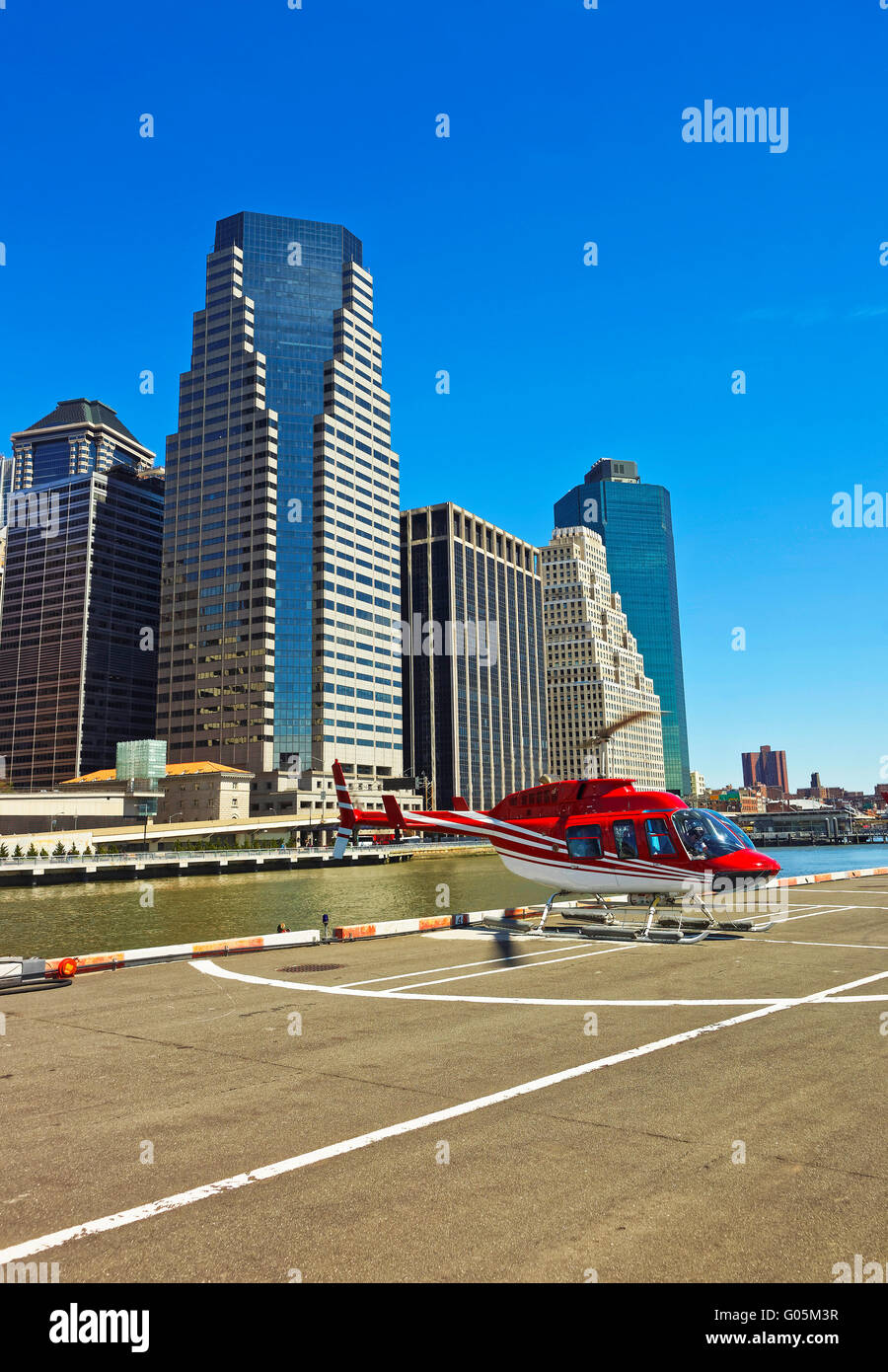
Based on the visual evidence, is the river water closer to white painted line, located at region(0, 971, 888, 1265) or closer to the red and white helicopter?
the red and white helicopter

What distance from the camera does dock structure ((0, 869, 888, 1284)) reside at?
260 inches

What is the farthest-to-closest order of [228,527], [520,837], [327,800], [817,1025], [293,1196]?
[228,527] → [327,800] → [520,837] → [817,1025] → [293,1196]

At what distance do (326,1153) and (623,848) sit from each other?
755 inches

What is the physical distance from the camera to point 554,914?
31922 millimetres

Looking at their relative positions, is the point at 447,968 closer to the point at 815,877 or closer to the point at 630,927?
the point at 630,927

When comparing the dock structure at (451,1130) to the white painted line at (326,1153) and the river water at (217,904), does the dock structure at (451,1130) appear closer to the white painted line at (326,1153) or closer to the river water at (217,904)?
the white painted line at (326,1153)

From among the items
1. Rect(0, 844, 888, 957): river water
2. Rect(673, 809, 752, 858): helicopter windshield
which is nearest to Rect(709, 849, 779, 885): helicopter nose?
Rect(673, 809, 752, 858): helicopter windshield

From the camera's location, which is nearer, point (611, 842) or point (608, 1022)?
point (608, 1022)

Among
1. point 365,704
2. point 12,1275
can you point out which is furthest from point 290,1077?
point 365,704

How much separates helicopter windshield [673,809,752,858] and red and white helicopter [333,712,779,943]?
0.03 meters

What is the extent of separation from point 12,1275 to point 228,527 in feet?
609

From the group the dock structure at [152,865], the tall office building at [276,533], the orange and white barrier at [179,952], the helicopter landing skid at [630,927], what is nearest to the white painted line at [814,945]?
the helicopter landing skid at [630,927]
